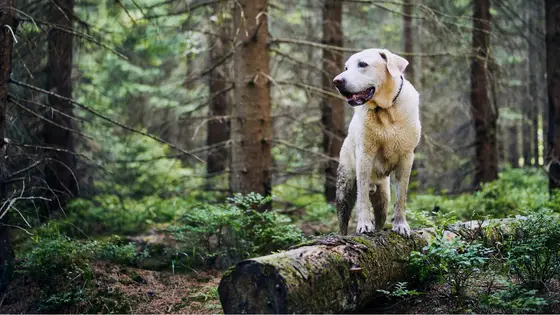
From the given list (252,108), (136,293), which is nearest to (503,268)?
(136,293)

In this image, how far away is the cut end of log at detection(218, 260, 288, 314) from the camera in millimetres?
4023

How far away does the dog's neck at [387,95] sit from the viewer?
5.72m

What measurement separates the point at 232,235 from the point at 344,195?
2139 millimetres

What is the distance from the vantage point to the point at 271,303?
4.07m

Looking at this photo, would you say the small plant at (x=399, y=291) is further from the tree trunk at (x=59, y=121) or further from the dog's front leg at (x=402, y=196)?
the tree trunk at (x=59, y=121)

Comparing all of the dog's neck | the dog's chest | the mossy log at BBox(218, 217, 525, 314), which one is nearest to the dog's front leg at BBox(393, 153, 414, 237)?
the dog's chest

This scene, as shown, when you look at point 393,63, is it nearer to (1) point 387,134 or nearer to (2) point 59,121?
(1) point 387,134

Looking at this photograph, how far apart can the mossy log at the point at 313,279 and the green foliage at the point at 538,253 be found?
1279mm

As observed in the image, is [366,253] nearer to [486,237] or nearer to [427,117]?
[486,237]

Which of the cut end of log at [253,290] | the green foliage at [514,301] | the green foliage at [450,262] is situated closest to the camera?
the cut end of log at [253,290]

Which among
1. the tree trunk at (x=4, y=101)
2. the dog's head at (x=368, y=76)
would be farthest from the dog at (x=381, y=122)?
the tree trunk at (x=4, y=101)

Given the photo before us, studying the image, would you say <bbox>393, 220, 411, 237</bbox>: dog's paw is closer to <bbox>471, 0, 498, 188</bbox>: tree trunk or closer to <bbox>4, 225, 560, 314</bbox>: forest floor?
<bbox>4, 225, 560, 314</bbox>: forest floor

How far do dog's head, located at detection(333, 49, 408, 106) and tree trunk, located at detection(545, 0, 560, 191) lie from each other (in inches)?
221

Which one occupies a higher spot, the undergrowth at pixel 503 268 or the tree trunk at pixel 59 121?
the tree trunk at pixel 59 121
